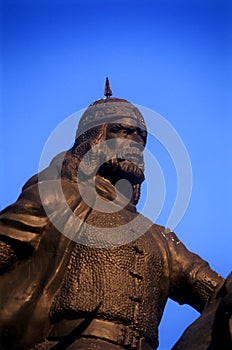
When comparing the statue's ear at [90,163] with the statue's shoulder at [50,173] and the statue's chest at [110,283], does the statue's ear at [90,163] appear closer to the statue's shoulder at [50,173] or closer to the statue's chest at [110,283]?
the statue's shoulder at [50,173]

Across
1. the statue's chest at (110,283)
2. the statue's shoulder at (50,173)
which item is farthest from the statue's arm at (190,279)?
the statue's shoulder at (50,173)

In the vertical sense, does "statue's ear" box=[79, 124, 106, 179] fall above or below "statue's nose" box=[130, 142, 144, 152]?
below

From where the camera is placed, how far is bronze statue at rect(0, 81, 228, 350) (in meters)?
7.79

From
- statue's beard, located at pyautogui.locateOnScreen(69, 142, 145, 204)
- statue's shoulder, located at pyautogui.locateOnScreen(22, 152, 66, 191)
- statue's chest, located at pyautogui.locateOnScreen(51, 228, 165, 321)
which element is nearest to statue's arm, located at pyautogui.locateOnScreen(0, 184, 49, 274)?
statue's chest, located at pyautogui.locateOnScreen(51, 228, 165, 321)

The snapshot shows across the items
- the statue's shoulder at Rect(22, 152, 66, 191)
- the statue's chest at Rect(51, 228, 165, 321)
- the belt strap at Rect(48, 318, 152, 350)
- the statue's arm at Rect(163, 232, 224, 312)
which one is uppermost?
the statue's shoulder at Rect(22, 152, 66, 191)

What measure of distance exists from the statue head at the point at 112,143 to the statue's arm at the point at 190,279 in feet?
2.62

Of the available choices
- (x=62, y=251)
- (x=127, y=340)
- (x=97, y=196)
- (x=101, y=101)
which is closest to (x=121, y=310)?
→ (x=127, y=340)

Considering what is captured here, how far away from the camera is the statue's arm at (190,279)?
8602 mm

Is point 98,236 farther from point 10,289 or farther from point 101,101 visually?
point 101,101

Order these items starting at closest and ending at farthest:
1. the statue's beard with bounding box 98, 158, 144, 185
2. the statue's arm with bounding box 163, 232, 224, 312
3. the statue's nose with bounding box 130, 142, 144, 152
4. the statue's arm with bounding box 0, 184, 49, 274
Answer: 1. the statue's arm with bounding box 0, 184, 49, 274
2. the statue's arm with bounding box 163, 232, 224, 312
3. the statue's beard with bounding box 98, 158, 144, 185
4. the statue's nose with bounding box 130, 142, 144, 152

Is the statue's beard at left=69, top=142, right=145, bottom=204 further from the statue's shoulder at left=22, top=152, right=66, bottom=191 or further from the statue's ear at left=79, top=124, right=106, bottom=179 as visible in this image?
the statue's shoulder at left=22, top=152, right=66, bottom=191

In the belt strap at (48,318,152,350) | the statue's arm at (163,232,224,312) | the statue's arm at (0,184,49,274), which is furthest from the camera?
the statue's arm at (163,232,224,312)

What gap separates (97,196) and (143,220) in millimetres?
537

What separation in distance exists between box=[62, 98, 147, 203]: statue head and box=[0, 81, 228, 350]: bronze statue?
0.01 m
